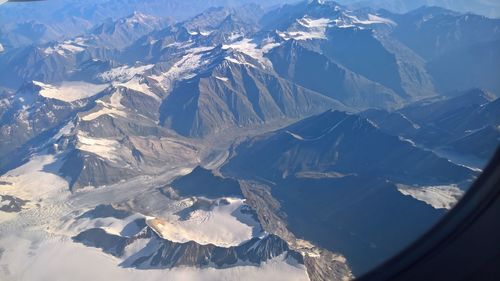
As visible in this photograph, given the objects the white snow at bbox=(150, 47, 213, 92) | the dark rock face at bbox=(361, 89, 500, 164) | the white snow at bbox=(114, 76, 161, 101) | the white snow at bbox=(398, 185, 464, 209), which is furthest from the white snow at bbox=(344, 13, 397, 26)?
the white snow at bbox=(398, 185, 464, 209)

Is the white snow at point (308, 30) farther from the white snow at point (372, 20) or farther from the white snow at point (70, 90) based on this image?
the white snow at point (70, 90)

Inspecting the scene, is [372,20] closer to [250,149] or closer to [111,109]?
[111,109]

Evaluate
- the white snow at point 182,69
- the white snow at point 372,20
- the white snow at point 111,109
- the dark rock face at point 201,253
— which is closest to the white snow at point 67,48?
the white snow at point 182,69

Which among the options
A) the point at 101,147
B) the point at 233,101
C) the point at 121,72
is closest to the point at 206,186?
the point at 101,147

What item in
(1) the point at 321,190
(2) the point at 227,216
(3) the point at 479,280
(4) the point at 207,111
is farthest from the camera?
(4) the point at 207,111

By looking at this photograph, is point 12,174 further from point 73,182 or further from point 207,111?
point 207,111

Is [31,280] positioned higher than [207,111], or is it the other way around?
[31,280]

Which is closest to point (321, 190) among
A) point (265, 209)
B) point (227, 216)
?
point (265, 209)
